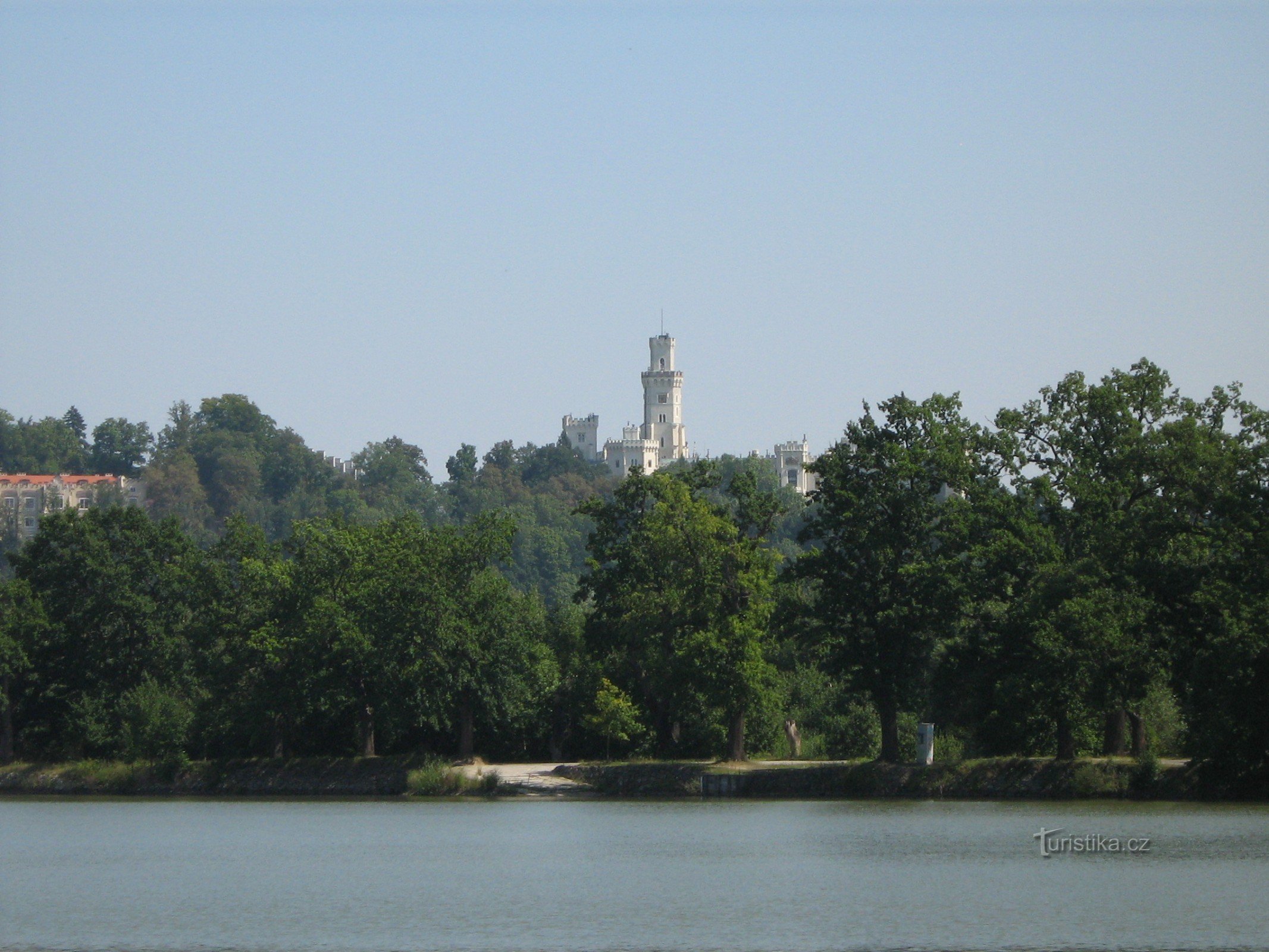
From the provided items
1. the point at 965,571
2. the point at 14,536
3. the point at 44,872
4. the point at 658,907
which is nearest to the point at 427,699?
the point at 965,571

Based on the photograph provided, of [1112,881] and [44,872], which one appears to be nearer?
[1112,881]

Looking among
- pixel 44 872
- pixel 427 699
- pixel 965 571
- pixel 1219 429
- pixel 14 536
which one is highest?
pixel 14 536

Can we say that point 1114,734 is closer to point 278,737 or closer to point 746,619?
point 746,619

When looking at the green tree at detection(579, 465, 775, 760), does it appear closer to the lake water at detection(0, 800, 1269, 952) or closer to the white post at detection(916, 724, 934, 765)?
the white post at detection(916, 724, 934, 765)

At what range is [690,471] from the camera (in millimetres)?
59250

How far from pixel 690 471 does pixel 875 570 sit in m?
11.4

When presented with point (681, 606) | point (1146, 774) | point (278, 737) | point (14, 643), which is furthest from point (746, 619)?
point (14, 643)

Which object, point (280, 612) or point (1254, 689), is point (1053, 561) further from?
point (280, 612)

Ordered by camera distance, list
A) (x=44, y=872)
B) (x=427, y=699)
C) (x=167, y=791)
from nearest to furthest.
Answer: (x=44, y=872)
(x=427, y=699)
(x=167, y=791)

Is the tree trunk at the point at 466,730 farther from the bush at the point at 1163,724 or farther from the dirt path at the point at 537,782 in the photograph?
the bush at the point at 1163,724

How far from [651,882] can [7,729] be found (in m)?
38.8

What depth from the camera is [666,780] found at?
2014 inches

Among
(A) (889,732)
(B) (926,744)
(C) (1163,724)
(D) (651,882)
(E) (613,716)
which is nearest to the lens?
(D) (651,882)

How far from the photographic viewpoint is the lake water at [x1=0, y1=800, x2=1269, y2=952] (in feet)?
78.8
